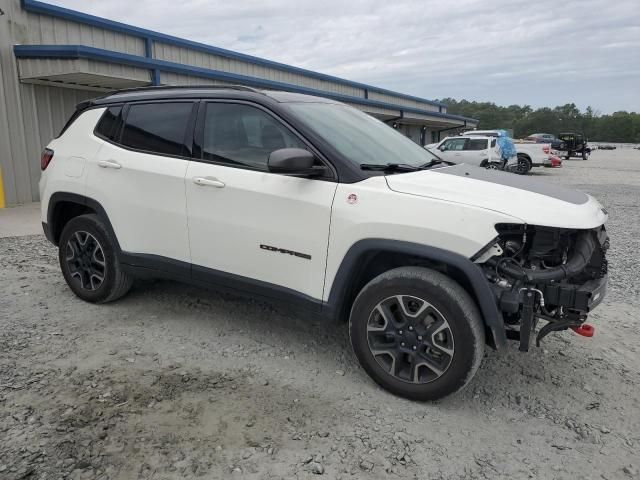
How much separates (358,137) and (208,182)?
113 cm

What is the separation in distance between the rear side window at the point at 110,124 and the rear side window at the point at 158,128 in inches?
3.8

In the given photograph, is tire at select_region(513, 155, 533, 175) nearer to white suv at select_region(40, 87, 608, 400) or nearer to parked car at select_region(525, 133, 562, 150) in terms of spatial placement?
parked car at select_region(525, 133, 562, 150)

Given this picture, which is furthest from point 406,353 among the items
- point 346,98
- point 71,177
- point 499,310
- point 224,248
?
point 346,98

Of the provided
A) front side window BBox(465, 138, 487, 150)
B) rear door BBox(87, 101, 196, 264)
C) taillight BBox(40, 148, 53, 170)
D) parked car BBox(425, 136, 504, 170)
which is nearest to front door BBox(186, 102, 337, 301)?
rear door BBox(87, 101, 196, 264)

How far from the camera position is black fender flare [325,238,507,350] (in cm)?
284

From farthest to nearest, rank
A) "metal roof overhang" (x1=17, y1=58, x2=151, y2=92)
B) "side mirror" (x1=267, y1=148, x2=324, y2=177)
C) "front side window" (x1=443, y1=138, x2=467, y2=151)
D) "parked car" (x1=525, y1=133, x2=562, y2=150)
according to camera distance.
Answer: "parked car" (x1=525, y1=133, x2=562, y2=150) < "front side window" (x1=443, y1=138, x2=467, y2=151) < "metal roof overhang" (x1=17, y1=58, x2=151, y2=92) < "side mirror" (x1=267, y1=148, x2=324, y2=177)

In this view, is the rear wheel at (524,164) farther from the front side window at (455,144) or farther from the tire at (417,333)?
the tire at (417,333)

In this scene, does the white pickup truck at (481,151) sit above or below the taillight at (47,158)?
below

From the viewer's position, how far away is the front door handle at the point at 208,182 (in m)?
3.57

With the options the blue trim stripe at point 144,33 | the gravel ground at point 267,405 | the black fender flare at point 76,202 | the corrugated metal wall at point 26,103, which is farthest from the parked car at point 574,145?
the black fender flare at point 76,202

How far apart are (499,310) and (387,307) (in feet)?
2.11

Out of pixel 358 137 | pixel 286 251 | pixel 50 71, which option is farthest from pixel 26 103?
pixel 286 251

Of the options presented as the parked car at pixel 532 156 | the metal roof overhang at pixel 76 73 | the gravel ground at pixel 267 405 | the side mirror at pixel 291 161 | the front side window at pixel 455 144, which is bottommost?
the gravel ground at pixel 267 405

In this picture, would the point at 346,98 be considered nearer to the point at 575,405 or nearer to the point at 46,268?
the point at 46,268
